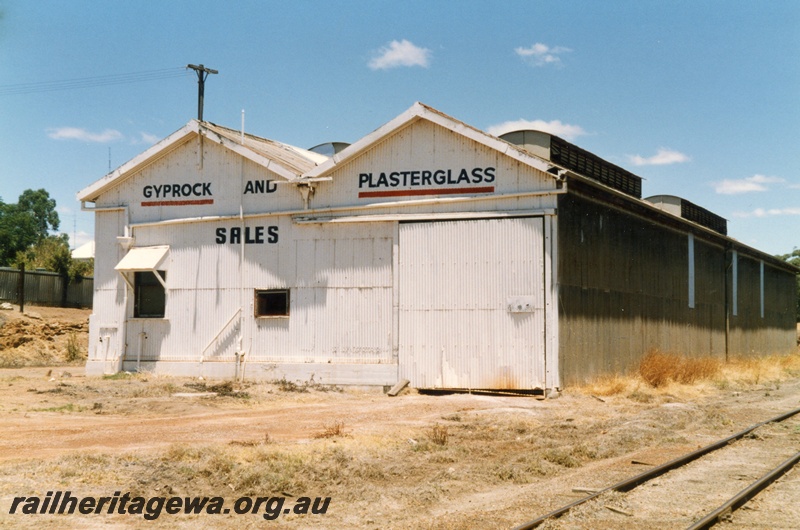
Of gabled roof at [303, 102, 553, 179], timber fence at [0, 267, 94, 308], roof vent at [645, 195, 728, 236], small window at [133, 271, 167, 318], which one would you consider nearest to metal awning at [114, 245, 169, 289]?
small window at [133, 271, 167, 318]

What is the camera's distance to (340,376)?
20.1 m

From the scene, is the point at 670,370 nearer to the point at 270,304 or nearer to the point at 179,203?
the point at 270,304

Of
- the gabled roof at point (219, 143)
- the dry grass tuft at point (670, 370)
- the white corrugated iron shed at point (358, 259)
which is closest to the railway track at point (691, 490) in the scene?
the white corrugated iron shed at point (358, 259)

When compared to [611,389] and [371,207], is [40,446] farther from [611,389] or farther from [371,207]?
[611,389]

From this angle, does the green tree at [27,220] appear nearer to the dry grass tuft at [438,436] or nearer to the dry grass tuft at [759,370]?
the dry grass tuft at [759,370]

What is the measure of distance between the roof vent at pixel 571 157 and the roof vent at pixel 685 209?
14.8 feet

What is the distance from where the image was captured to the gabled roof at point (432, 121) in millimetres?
18328

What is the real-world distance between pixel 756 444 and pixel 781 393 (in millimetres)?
10319

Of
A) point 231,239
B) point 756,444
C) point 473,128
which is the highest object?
point 473,128

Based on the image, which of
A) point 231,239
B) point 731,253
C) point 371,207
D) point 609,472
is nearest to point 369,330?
point 371,207

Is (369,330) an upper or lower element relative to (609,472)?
upper

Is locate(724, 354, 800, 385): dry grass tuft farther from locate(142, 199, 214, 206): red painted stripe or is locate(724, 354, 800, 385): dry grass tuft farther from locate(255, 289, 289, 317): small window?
locate(142, 199, 214, 206): red painted stripe

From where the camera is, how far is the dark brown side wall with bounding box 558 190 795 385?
18953 mm

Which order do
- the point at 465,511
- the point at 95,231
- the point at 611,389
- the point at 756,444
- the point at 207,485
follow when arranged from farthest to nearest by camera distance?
the point at 95,231
the point at 611,389
the point at 756,444
the point at 207,485
the point at 465,511
